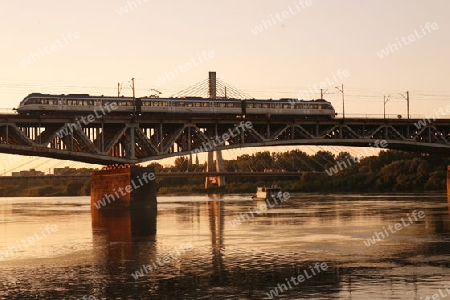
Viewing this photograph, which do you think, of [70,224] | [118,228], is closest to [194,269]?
[118,228]

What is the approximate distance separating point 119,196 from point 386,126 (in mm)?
37841

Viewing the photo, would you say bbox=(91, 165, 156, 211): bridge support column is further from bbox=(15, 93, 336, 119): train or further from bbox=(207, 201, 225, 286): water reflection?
bbox=(207, 201, 225, 286): water reflection

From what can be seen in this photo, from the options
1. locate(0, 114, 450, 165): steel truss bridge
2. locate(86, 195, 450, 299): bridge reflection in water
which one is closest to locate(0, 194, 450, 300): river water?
locate(86, 195, 450, 299): bridge reflection in water

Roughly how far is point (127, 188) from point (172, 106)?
12.0 m

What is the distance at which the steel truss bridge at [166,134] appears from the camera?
3464 inches

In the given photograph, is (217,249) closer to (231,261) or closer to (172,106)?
(231,261)

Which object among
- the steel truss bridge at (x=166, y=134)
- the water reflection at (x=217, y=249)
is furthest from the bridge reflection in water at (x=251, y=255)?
the steel truss bridge at (x=166, y=134)

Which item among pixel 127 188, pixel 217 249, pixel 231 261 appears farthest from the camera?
pixel 127 188

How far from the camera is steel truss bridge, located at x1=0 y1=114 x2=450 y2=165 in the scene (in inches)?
3464

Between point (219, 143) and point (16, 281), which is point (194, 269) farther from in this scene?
point (219, 143)

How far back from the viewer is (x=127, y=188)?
94.9 metres

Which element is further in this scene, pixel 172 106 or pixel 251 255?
pixel 172 106

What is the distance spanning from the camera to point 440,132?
380 ft

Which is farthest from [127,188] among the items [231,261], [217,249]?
[231,261]
